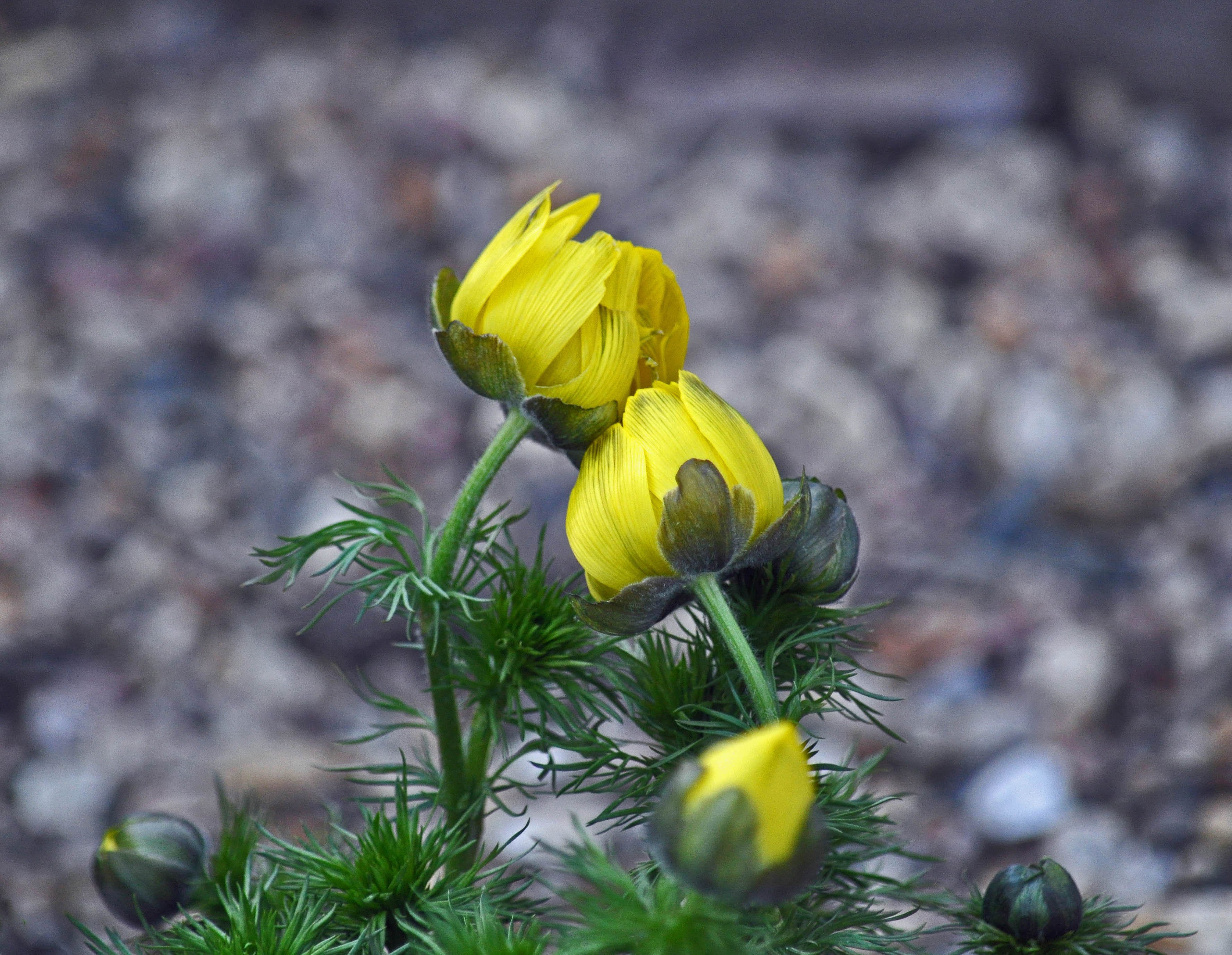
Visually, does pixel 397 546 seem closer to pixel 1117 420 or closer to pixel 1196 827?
pixel 1196 827

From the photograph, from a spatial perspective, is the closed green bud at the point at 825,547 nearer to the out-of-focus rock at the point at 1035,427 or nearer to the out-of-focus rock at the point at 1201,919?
the out-of-focus rock at the point at 1201,919

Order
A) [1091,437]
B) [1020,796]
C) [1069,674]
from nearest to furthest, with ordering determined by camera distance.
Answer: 1. [1020,796]
2. [1069,674]
3. [1091,437]

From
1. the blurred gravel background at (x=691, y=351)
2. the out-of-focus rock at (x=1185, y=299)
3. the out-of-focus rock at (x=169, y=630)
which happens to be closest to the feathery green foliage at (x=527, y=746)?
the blurred gravel background at (x=691, y=351)

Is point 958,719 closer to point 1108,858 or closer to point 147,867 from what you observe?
point 1108,858

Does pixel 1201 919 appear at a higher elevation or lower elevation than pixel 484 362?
lower

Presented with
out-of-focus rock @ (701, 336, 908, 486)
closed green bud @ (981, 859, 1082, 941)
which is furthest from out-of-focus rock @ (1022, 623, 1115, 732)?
→ closed green bud @ (981, 859, 1082, 941)

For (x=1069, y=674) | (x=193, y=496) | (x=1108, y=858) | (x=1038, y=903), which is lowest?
(x=1038, y=903)

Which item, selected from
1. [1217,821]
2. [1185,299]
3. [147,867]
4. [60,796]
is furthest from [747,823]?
[1185,299]
